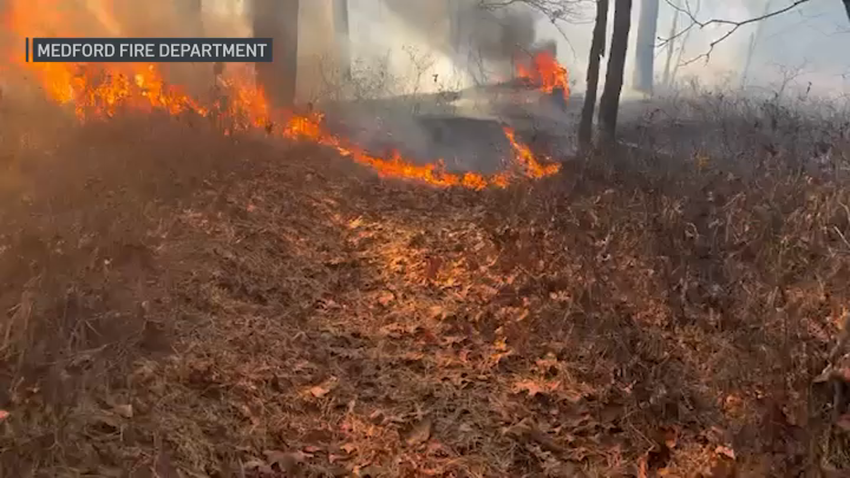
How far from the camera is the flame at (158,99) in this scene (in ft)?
27.8

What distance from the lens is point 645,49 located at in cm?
2575

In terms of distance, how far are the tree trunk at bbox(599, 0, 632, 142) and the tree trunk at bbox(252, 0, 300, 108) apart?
5460 mm

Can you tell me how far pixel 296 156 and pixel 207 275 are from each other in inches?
164

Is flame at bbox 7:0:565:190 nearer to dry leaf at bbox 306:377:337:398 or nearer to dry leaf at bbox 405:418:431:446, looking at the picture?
dry leaf at bbox 306:377:337:398

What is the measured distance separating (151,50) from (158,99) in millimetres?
2241

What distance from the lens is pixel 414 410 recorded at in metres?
3.76

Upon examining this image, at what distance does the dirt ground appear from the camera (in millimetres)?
3205

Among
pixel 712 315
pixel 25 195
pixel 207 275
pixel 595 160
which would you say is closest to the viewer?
pixel 712 315

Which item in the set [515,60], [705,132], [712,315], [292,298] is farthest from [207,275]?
[515,60]

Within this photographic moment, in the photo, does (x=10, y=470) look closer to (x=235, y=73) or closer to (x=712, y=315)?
(x=712, y=315)

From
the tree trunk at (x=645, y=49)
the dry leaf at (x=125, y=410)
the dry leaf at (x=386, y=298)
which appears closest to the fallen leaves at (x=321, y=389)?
the dry leaf at (x=125, y=410)

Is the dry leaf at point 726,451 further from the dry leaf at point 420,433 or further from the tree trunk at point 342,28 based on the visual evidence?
the tree trunk at point 342,28

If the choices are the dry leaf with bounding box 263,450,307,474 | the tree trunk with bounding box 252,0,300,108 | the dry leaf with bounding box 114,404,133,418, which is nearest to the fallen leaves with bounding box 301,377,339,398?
the dry leaf with bounding box 263,450,307,474

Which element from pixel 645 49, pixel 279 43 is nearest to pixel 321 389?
Answer: pixel 279 43
